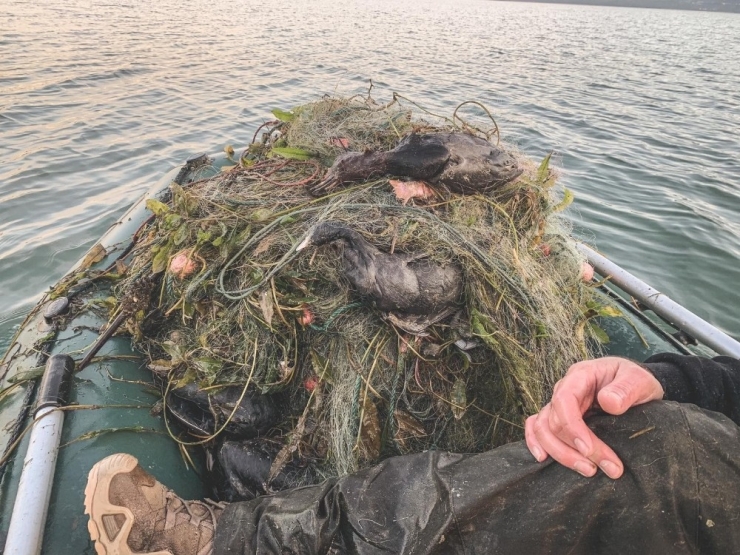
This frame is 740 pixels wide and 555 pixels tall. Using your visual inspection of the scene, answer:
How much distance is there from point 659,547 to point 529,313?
1.04m

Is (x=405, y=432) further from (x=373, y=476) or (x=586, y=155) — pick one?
(x=586, y=155)

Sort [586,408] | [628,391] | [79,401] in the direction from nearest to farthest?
1. [628,391]
2. [586,408]
3. [79,401]

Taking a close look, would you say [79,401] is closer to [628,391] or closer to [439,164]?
[439,164]

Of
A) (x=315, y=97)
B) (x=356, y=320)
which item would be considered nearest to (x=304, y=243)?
(x=356, y=320)

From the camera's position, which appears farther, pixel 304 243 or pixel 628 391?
pixel 304 243

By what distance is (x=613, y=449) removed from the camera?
5.00ft

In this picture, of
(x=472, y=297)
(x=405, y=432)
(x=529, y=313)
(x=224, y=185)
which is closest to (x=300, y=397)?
(x=405, y=432)

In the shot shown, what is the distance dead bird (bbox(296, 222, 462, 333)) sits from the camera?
2092mm

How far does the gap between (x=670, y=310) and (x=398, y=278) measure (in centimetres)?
219

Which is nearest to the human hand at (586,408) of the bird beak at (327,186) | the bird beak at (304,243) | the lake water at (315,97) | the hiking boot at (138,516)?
the bird beak at (304,243)

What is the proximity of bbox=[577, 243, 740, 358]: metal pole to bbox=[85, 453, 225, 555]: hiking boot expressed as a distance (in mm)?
3002

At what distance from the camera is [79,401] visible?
2373 mm

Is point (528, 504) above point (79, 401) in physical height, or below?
above

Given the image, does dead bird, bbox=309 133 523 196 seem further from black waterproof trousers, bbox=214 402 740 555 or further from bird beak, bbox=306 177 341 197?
black waterproof trousers, bbox=214 402 740 555
